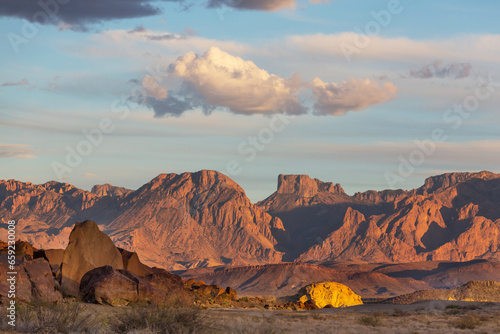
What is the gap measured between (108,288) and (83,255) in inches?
219

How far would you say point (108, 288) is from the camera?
37688 mm

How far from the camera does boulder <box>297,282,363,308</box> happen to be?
3814 inches

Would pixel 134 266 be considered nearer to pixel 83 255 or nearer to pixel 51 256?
pixel 51 256

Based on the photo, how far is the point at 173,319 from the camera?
23.9 m

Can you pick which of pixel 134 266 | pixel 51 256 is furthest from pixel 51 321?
pixel 134 266

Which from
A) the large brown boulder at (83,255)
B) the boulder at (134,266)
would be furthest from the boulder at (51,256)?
the boulder at (134,266)

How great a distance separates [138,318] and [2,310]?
6.14 meters

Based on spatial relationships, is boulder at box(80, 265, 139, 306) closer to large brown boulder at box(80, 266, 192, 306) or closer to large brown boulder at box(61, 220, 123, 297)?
large brown boulder at box(80, 266, 192, 306)

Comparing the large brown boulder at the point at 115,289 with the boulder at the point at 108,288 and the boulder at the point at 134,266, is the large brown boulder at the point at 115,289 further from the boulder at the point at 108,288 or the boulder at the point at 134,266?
the boulder at the point at 134,266

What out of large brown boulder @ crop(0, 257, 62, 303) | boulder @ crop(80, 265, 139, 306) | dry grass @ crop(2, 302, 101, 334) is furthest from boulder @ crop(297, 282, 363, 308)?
dry grass @ crop(2, 302, 101, 334)

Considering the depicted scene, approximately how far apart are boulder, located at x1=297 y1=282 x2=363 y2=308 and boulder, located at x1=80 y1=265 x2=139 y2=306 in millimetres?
58960

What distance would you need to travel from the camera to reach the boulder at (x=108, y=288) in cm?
A: 3741

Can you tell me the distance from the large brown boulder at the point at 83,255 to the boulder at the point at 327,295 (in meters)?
53.9

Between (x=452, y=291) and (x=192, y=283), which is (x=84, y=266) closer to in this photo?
(x=192, y=283)
